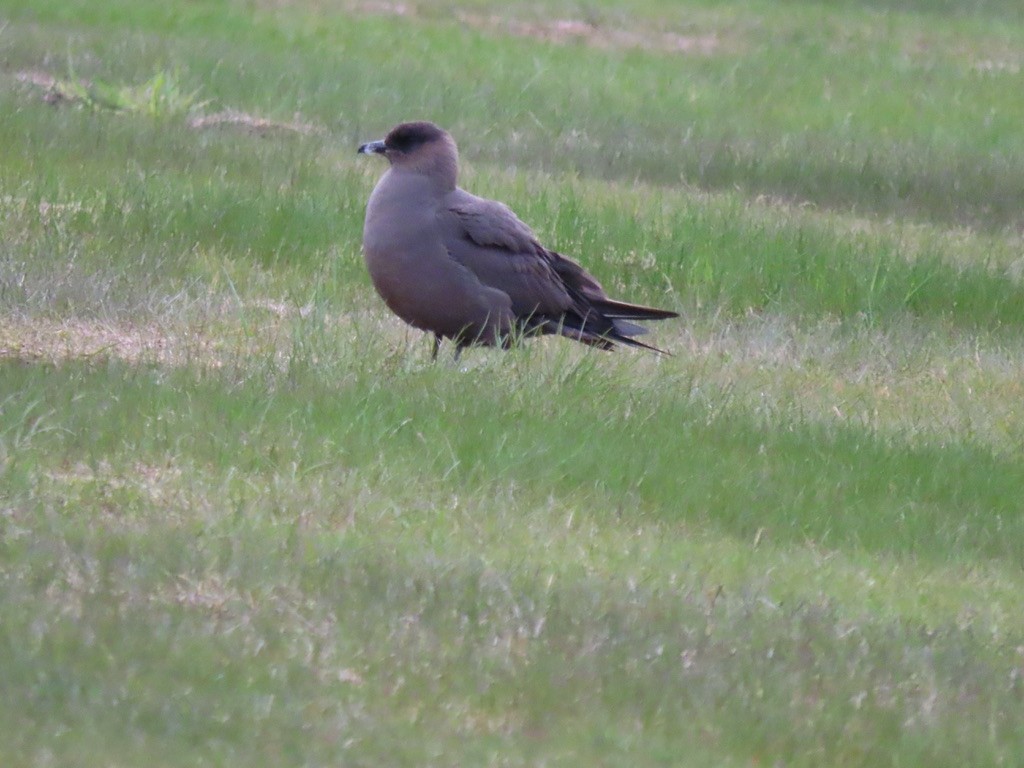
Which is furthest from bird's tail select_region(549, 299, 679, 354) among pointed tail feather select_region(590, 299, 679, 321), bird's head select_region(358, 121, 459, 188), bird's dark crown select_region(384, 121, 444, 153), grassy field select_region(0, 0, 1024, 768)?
bird's dark crown select_region(384, 121, 444, 153)

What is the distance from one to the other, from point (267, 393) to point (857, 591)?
7.30 ft

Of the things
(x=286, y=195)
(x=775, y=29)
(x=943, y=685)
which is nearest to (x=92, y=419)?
(x=943, y=685)

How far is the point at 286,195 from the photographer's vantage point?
9.49 meters

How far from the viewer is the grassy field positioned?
394cm

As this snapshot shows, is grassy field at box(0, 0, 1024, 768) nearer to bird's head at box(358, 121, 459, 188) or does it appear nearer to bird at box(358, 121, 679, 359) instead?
bird at box(358, 121, 679, 359)

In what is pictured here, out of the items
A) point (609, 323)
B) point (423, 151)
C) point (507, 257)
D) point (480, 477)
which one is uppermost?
point (423, 151)

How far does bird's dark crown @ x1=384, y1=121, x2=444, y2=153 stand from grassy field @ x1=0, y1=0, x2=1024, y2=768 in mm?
873

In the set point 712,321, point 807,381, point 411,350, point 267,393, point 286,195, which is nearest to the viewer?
point 267,393

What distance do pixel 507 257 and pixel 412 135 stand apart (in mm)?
684

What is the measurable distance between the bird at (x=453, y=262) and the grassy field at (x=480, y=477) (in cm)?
21

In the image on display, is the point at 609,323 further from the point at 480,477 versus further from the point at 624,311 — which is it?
the point at 480,477

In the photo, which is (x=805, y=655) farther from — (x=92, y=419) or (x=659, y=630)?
(x=92, y=419)

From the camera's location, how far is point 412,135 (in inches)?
287

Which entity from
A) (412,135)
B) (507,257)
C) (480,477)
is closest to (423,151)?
(412,135)
